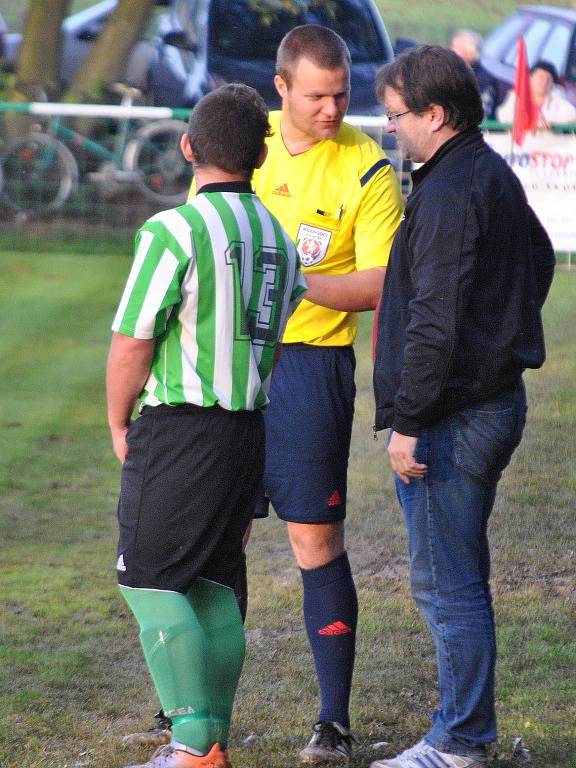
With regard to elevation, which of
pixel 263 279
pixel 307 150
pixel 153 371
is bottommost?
pixel 153 371

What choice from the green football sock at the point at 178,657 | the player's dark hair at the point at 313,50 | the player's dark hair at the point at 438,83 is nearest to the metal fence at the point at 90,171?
the player's dark hair at the point at 313,50

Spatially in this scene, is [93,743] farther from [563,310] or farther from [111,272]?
[111,272]

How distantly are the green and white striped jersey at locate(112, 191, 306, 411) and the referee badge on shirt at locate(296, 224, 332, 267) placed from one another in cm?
53

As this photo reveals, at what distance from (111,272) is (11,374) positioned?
12.8ft

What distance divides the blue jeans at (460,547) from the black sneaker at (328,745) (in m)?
0.35

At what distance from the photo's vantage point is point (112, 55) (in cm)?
1655

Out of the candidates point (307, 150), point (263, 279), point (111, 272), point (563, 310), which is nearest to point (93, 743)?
point (263, 279)

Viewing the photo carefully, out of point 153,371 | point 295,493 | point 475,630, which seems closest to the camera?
point 153,371

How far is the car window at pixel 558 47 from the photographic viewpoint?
15.8m

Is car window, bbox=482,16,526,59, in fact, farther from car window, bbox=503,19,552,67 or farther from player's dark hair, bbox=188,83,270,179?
player's dark hair, bbox=188,83,270,179

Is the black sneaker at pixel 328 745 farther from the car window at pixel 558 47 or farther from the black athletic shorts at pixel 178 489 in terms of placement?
the car window at pixel 558 47

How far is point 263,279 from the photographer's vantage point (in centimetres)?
330

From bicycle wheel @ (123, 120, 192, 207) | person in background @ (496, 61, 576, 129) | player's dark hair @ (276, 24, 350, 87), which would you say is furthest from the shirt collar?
bicycle wheel @ (123, 120, 192, 207)

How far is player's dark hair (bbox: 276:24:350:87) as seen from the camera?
3.82m
